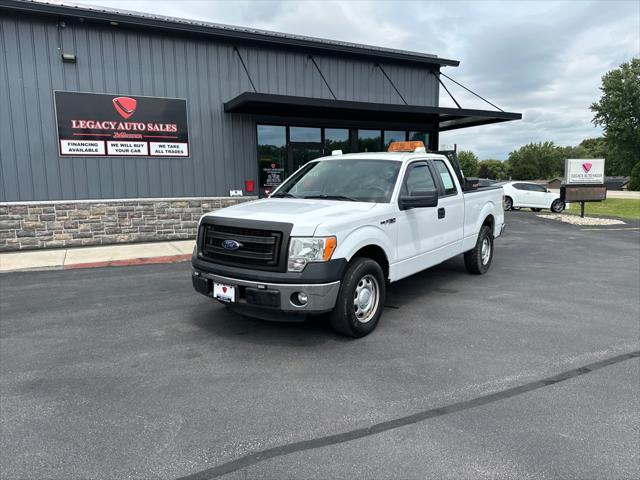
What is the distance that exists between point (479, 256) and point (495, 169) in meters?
129

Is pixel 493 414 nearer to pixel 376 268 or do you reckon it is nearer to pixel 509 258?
pixel 376 268

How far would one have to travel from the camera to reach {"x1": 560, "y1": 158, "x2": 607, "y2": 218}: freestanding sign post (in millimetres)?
17375

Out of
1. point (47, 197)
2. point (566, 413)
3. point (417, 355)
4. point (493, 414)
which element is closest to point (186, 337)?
point (417, 355)

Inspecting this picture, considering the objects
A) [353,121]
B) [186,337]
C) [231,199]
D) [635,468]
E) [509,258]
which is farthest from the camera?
[353,121]

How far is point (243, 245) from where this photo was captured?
14.9ft

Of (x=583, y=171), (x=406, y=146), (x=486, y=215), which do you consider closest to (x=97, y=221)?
(x=406, y=146)

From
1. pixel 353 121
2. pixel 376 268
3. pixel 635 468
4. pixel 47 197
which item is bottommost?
pixel 635 468

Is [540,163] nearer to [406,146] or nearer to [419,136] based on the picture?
[419,136]

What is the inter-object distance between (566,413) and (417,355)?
1.37 metres

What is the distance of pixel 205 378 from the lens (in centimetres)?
385

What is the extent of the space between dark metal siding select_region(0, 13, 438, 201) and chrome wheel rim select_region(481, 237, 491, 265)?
726 cm

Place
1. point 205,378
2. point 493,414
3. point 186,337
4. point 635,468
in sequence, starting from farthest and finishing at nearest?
point 186,337 → point 205,378 → point 493,414 → point 635,468

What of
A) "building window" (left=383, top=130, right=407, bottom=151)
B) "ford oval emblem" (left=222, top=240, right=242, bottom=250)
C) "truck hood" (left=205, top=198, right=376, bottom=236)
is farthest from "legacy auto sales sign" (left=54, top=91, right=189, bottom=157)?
"ford oval emblem" (left=222, top=240, right=242, bottom=250)

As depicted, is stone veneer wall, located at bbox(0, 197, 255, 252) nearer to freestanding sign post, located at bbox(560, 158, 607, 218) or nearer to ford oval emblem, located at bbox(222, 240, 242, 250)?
ford oval emblem, located at bbox(222, 240, 242, 250)
